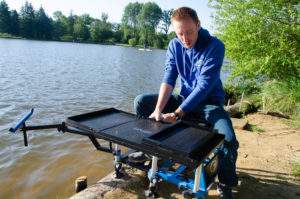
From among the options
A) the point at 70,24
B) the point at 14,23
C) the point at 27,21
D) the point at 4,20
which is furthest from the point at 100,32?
the point at 4,20

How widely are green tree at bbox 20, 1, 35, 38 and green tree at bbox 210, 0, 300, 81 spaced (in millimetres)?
77452

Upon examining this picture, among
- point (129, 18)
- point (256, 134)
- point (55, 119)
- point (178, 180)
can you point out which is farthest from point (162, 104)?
point (129, 18)

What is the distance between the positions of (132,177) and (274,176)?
1.89 meters

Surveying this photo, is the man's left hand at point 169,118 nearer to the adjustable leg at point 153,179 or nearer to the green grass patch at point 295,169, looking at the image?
the adjustable leg at point 153,179

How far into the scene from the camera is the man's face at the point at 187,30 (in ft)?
8.15

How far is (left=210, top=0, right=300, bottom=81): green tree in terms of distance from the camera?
5898mm

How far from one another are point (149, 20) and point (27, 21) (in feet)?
128

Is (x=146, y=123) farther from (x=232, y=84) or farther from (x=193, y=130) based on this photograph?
(x=232, y=84)

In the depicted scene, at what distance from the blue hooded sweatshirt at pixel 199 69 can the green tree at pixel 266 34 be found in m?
3.92

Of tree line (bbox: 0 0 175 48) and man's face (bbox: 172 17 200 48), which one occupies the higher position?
tree line (bbox: 0 0 175 48)

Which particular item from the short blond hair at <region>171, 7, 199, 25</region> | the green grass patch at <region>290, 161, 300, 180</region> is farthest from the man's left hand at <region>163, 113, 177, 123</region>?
the green grass patch at <region>290, 161, 300, 180</region>

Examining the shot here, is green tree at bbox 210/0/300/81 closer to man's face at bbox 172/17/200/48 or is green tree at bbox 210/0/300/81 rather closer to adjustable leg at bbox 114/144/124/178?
man's face at bbox 172/17/200/48

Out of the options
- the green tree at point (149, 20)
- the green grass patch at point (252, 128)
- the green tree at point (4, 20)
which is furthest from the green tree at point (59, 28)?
the green grass patch at point (252, 128)

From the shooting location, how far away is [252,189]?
9.14ft
